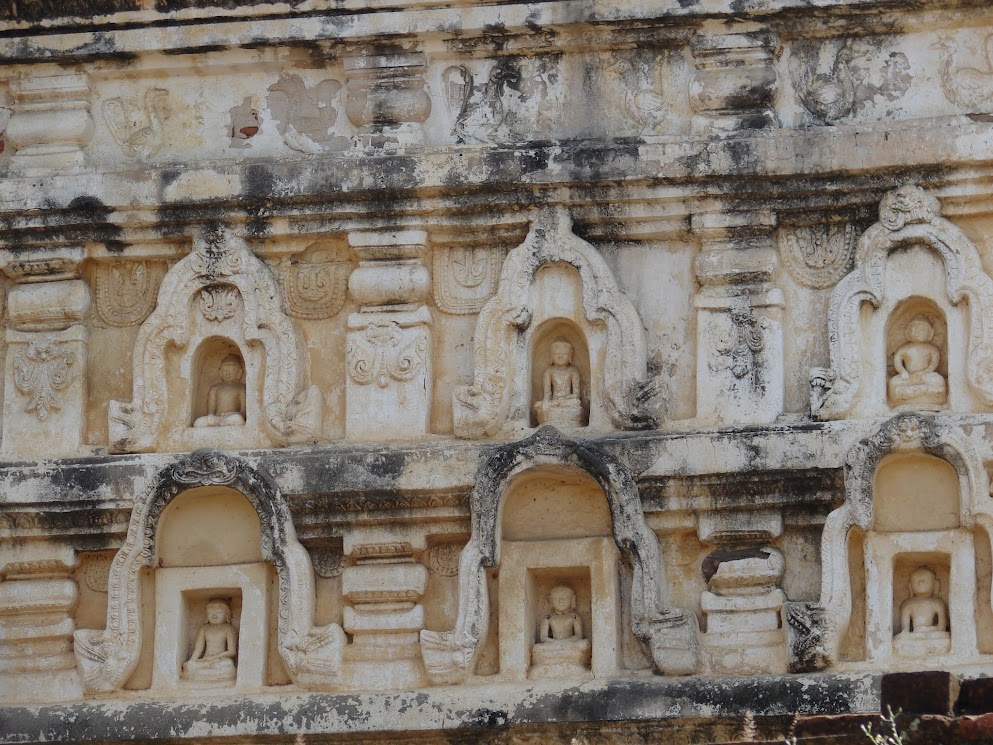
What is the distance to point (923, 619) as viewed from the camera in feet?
37.6

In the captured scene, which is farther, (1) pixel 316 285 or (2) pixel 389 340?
(1) pixel 316 285

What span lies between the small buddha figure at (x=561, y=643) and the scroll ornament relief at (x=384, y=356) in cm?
131

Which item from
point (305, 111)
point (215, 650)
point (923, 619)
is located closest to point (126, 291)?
point (305, 111)

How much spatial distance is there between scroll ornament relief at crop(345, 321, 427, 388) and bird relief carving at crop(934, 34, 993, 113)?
2879 mm

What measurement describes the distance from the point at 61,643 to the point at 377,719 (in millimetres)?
1758

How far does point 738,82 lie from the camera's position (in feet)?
40.1

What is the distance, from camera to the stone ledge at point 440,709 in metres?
11.2

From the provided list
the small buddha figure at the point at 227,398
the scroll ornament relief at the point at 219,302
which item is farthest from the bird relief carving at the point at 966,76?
the small buddha figure at the point at 227,398

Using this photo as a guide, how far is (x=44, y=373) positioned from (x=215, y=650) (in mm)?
1699

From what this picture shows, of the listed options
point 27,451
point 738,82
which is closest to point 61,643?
point 27,451

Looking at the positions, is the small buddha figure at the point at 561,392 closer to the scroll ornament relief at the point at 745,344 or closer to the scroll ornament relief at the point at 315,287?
the scroll ornament relief at the point at 745,344

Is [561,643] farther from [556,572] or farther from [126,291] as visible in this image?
[126,291]

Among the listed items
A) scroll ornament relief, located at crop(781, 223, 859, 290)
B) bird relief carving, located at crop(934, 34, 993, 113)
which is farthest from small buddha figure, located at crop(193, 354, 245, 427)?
bird relief carving, located at crop(934, 34, 993, 113)

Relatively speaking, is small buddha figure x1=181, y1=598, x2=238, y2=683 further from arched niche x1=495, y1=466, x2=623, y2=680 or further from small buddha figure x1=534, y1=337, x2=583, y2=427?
small buddha figure x1=534, y1=337, x2=583, y2=427
